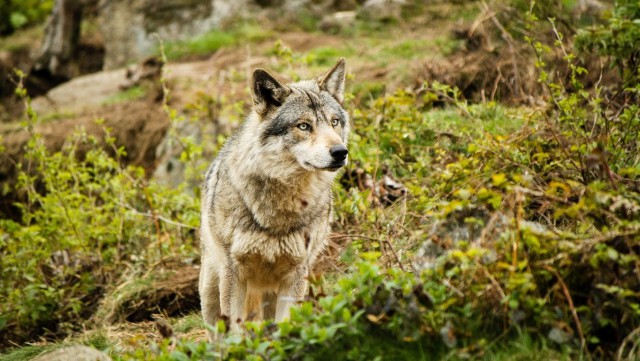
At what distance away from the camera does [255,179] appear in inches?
181

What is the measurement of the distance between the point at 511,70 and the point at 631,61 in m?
3.06

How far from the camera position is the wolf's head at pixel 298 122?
14.3 feet

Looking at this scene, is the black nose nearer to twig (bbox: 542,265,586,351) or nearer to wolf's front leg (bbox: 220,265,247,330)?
wolf's front leg (bbox: 220,265,247,330)

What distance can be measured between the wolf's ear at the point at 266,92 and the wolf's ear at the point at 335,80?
416mm

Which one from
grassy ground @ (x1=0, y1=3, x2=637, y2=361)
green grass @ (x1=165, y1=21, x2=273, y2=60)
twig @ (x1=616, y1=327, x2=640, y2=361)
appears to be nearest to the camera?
twig @ (x1=616, y1=327, x2=640, y2=361)

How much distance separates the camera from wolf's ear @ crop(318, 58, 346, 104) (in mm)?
5031

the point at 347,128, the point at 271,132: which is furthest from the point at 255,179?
the point at 347,128

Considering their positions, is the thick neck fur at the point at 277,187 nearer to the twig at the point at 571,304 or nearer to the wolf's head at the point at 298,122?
the wolf's head at the point at 298,122

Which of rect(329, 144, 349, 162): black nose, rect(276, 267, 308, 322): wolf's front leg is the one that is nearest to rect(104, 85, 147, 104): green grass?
rect(276, 267, 308, 322): wolf's front leg

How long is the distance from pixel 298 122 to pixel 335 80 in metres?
0.71

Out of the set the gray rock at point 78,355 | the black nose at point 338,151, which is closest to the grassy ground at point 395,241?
the gray rock at point 78,355

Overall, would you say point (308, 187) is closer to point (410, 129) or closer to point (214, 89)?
point (410, 129)

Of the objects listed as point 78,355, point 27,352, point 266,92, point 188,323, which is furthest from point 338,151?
point 27,352

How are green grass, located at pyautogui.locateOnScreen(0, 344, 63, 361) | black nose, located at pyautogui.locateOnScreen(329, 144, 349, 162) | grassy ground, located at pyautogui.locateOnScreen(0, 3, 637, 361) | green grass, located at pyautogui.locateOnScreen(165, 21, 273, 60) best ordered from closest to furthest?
grassy ground, located at pyautogui.locateOnScreen(0, 3, 637, 361) < black nose, located at pyautogui.locateOnScreen(329, 144, 349, 162) < green grass, located at pyautogui.locateOnScreen(0, 344, 63, 361) < green grass, located at pyautogui.locateOnScreen(165, 21, 273, 60)
